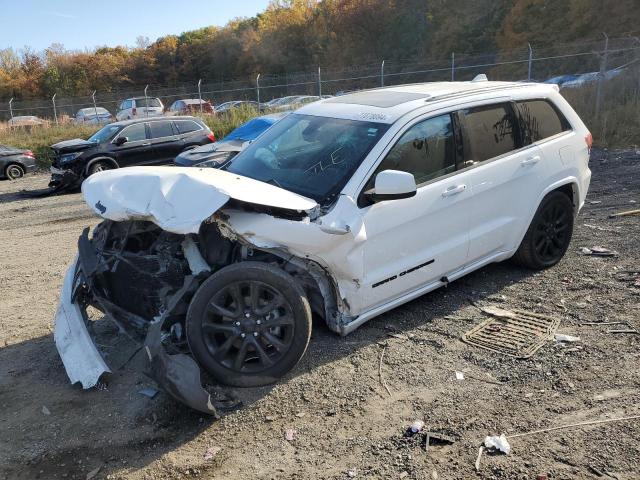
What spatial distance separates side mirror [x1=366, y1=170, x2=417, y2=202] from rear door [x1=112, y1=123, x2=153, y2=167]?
11.8m

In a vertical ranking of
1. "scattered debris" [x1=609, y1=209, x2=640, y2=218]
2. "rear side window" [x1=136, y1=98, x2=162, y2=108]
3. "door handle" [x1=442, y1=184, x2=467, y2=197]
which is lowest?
"scattered debris" [x1=609, y1=209, x2=640, y2=218]

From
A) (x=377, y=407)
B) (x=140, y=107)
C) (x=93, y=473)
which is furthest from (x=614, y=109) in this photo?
(x=140, y=107)

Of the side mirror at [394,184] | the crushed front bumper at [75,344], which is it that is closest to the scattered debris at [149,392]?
the crushed front bumper at [75,344]

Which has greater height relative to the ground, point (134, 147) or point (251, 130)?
point (251, 130)

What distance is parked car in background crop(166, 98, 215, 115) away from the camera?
945 inches

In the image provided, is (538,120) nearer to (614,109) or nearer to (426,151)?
(426,151)

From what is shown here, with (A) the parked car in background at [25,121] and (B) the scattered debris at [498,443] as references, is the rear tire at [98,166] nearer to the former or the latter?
(A) the parked car in background at [25,121]

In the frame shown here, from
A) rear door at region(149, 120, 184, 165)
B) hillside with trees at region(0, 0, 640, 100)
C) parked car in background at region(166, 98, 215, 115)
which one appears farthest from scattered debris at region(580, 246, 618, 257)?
hillside with trees at region(0, 0, 640, 100)

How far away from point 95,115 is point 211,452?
25.3 meters

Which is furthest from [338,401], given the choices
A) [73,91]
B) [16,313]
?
[73,91]

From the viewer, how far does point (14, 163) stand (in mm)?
16578

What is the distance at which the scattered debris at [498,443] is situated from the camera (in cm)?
305

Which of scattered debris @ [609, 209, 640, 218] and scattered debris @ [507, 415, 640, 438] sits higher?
scattered debris @ [507, 415, 640, 438]

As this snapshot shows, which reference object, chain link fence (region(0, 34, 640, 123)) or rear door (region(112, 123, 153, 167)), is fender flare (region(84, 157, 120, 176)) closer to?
rear door (region(112, 123, 153, 167))
